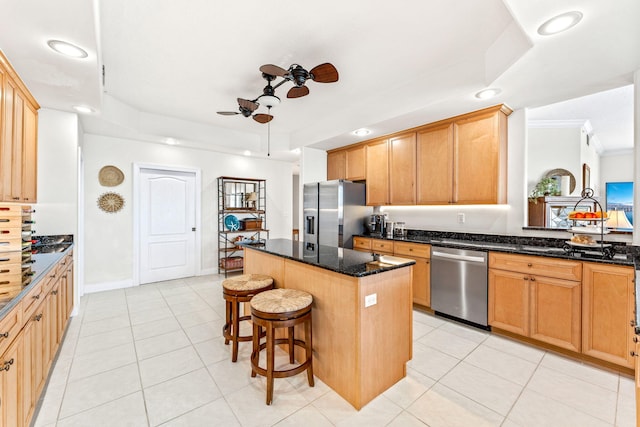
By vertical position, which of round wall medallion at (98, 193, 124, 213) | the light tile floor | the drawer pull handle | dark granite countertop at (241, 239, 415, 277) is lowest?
the light tile floor

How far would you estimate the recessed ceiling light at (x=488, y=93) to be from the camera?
8.72 feet

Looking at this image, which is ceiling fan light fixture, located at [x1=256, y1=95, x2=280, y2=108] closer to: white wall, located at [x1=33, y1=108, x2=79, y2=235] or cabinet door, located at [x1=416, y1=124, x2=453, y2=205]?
cabinet door, located at [x1=416, y1=124, x2=453, y2=205]

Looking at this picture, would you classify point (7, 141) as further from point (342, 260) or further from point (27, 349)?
point (342, 260)

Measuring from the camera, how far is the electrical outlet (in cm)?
182

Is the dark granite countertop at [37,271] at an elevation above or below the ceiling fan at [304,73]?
below

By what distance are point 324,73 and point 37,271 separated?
2578 mm

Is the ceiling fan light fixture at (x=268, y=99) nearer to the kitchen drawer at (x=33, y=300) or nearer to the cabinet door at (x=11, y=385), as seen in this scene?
the kitchen drawer at (x=33, y=300)

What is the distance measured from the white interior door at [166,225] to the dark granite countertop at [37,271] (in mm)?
1893

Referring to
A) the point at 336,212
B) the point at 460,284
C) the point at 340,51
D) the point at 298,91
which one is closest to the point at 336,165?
the point at 336,212

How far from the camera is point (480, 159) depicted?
3.21 meters

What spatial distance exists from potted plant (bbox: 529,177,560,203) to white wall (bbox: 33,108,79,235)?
5.86 metres

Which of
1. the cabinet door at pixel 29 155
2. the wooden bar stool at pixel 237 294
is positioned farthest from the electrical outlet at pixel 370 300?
the cabinet door at pixel 29 155

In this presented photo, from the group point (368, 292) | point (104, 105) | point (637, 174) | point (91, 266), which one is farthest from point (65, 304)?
point (637, 174)

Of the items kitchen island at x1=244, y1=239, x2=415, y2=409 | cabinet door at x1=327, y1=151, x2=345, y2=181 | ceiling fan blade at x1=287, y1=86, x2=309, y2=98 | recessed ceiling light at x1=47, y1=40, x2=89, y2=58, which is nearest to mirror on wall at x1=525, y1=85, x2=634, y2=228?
kitchen island at x1=244, y1=239, x2=415, y2=409
